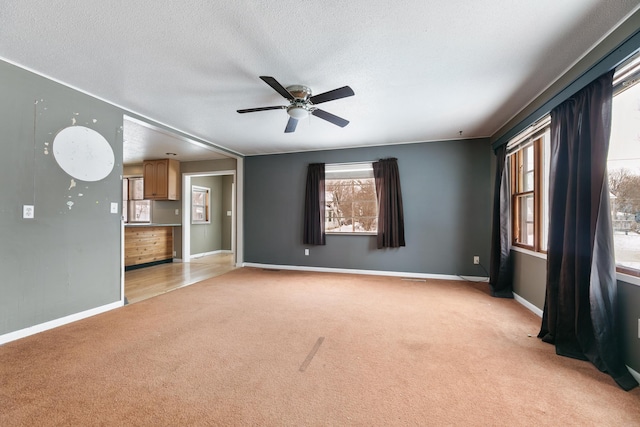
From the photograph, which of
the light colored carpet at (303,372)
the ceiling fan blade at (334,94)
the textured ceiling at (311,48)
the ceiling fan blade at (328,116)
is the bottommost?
Answer: the light colored carpet at (303,372)

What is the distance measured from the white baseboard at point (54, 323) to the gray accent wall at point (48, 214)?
40mm

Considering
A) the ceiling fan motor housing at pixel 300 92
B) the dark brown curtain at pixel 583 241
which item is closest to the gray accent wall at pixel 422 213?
the dark brown curtain at pixel 583 241

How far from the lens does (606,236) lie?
181 centimetres

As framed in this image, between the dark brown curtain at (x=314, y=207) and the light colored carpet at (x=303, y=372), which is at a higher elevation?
the dark brown curtain at (x=314, y=207)

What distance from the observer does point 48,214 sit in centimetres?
251

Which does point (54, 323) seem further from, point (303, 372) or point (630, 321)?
point (630, 321)

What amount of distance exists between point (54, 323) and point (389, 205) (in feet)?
14.6

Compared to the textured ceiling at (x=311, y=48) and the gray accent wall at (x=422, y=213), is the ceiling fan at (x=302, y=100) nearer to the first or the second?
the textured ceiling at (x=311, y=48)

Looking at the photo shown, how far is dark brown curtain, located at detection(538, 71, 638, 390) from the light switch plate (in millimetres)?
A: 4573

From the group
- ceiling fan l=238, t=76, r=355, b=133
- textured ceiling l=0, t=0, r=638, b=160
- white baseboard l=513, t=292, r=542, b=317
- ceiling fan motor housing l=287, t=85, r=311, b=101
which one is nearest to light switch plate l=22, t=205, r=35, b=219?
textured ceiling l=0, t=0, r=638, b=160

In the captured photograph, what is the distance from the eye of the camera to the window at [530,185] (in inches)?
115

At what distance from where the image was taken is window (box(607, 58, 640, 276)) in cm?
184

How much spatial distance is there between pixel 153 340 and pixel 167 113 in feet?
8.67

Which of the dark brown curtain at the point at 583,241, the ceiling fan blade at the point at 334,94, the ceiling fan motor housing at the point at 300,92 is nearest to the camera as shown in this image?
the dark brown curtain at the point at 583,241
